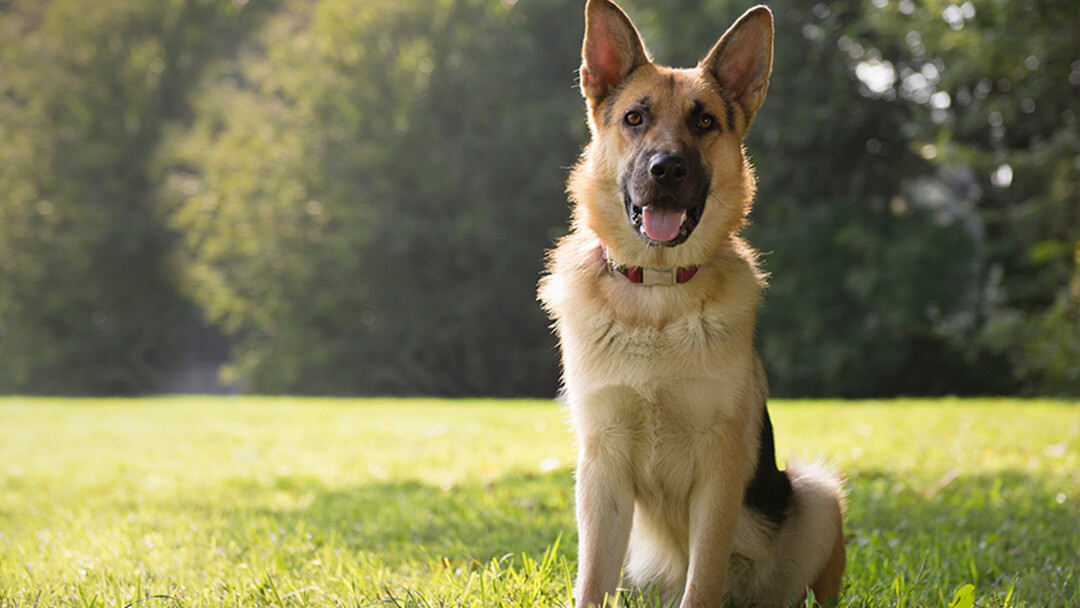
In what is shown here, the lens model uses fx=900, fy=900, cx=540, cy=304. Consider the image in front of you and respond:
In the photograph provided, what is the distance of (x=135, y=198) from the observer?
1078 inches

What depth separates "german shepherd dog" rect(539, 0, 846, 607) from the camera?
3.03 meters

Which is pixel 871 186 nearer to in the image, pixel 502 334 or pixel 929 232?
pixel 929 232

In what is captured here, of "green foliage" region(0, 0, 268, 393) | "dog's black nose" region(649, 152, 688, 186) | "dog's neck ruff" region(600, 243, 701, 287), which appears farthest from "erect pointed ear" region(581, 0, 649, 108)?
"green foliage" region(0, 0, 268, 393)

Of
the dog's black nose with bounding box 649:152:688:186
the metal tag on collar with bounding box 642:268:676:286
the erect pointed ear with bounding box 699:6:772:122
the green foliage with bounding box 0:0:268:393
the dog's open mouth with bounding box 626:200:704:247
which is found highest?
the erect pointed ear with bounding box 699:6:772:122

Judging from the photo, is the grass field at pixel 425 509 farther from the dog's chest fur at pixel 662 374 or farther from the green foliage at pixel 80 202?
the green foliage at pixel 80 202

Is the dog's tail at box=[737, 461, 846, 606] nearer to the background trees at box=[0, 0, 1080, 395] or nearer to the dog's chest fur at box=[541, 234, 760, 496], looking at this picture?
the dog's chest fur at box=[541, 234, 760, 496]

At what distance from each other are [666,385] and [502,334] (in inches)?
801

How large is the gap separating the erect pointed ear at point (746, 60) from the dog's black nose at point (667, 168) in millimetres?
560

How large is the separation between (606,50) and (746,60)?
21.5 inches

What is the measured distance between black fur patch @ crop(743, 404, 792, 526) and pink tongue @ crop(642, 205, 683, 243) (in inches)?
31.0

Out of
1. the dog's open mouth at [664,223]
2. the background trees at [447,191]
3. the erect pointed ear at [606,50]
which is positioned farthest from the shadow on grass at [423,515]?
the background trees at [447,191]

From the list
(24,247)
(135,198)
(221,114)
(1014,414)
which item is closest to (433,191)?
(221,114)

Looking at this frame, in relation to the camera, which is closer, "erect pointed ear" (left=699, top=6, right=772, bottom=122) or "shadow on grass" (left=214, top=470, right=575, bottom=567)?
"erect pointed ear" (left=699, top=6, right=772, bottom=122)

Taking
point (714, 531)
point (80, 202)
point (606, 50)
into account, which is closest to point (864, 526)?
point (714, 531)
